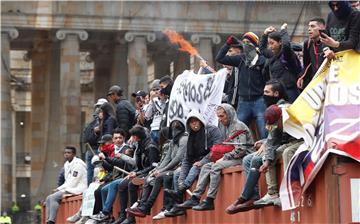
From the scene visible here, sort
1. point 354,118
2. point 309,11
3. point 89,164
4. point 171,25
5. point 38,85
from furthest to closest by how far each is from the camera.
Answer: point 38,85 < point 171,25 < point 309,11 < point 89,164 < point 354,118

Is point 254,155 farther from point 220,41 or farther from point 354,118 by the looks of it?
point 220,41

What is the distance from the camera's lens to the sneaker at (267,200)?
16.4m

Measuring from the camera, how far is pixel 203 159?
19734mm

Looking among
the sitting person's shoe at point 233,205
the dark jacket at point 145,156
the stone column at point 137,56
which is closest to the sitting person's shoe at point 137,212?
the dark jacket at point 145,156

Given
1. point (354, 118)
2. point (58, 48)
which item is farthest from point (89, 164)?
point (58, 48)

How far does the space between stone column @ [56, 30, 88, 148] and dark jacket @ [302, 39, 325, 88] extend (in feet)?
172

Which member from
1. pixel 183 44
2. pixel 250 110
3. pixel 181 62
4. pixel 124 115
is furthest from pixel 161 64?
pixel 250 110

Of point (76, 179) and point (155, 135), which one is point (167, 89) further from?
point (76, 179)

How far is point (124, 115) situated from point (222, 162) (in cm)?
821

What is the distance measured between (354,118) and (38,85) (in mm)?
62555

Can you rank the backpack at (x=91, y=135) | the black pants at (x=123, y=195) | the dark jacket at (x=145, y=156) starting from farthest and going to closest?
the backpack at (x=91, y=135) < the black pants at (x=123, y=195) < the dark jacket at (x=145, y=156)

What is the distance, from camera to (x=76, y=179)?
29.2 metres

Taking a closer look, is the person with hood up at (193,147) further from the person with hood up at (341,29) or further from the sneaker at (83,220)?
the sneaker at (83,220)

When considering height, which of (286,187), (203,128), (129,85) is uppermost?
(129,85)
